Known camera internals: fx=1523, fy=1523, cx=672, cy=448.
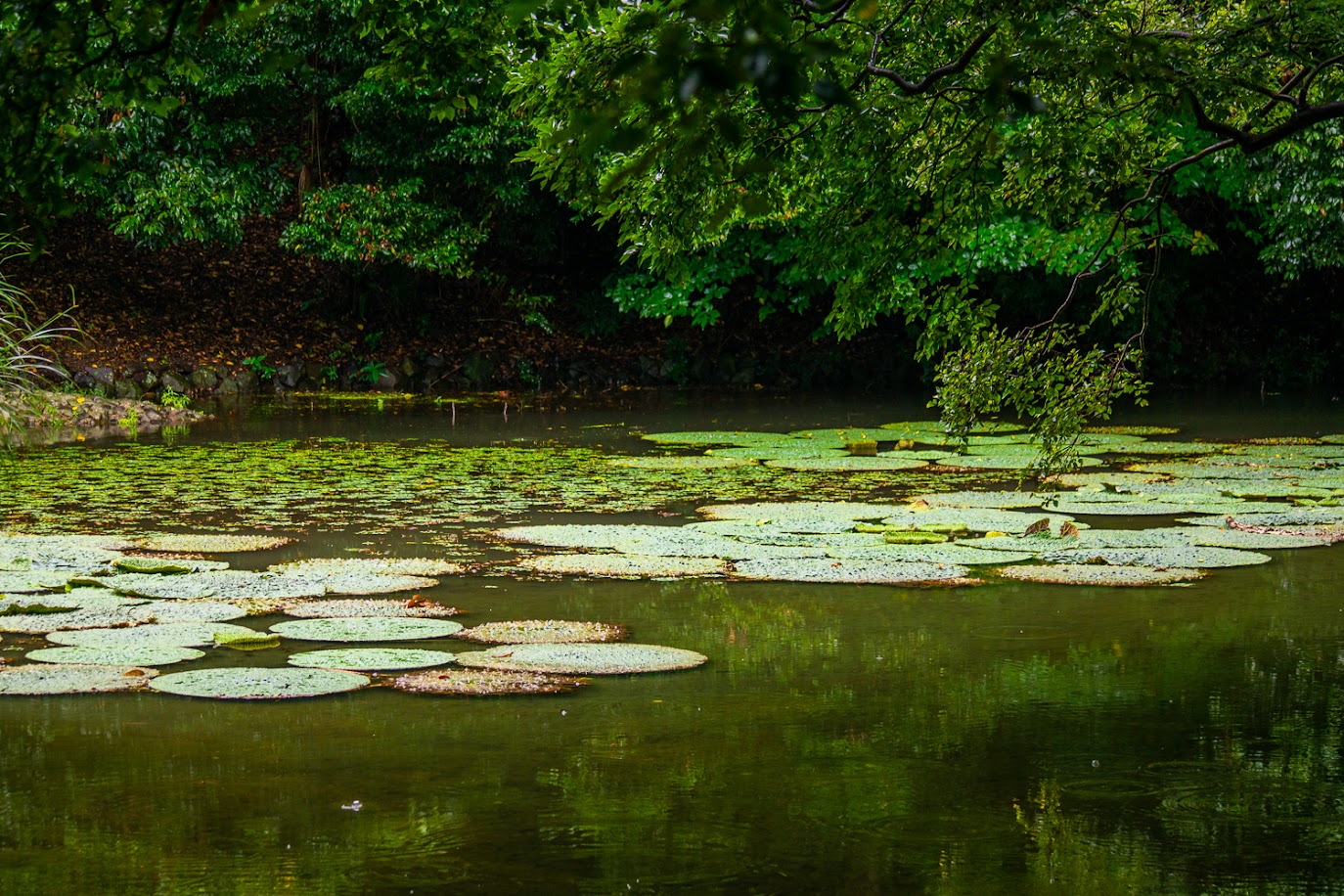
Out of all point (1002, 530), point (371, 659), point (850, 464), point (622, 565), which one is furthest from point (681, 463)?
point (371, 659)

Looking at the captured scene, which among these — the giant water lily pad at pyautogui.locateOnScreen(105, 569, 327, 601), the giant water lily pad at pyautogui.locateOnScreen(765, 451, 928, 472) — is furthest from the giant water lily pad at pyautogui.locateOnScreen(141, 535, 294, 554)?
the giant water lily pad at pyautogui.locateOnScreen(765, 451, 928, 472)

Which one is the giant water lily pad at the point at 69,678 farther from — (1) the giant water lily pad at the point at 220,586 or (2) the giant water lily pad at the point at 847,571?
(2) the giant water lily pad at the point at 847,571

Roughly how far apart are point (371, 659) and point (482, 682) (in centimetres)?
43

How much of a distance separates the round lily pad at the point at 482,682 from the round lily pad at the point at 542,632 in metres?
0.42

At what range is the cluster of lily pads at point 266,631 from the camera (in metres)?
4.43

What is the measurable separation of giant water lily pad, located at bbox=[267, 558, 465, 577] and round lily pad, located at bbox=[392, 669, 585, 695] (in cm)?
170

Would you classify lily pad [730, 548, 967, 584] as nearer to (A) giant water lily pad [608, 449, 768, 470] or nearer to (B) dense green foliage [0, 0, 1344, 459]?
(B) dense green foliage [0, 0, 1344, 459]

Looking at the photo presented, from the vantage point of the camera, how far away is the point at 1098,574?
627 cm

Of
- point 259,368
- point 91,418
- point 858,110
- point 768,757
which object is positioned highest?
point 858,110

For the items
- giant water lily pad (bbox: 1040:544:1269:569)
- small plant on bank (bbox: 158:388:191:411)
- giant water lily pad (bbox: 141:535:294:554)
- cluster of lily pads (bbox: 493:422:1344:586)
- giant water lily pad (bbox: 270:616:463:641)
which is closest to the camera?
giant water lily pad (bbox: 270:616:463:641)

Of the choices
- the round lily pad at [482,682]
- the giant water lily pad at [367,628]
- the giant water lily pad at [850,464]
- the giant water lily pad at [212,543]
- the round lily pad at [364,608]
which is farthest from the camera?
the giant water lily pad at [850,464]

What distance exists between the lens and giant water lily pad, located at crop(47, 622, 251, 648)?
486cm

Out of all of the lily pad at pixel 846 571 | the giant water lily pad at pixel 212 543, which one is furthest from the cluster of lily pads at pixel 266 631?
the lily pad at pixel 846 571

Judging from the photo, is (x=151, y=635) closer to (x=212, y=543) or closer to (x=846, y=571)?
(x=212, y=543)
